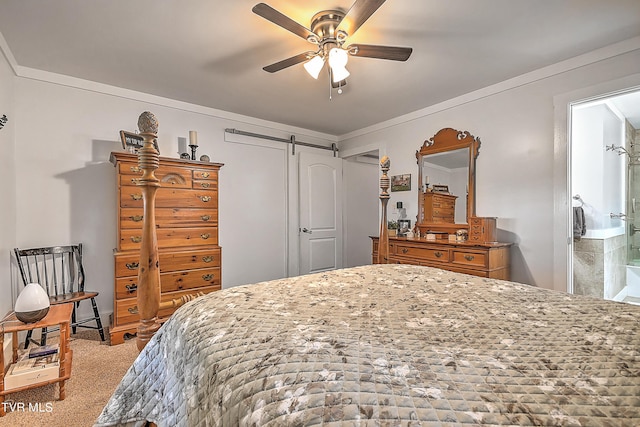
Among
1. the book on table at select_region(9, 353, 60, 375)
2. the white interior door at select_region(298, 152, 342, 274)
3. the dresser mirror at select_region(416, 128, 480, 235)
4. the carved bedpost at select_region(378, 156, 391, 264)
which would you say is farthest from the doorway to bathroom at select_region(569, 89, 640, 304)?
the book on table at select_region(9, 353, 60, 375)

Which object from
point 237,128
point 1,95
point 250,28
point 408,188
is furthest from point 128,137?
point 408,188

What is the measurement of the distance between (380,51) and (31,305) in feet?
8.96

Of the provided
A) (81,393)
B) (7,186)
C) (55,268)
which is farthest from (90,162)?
(81,393)

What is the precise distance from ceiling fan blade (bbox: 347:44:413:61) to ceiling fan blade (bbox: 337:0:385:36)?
126mm

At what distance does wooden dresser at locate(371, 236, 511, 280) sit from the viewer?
8.85ft

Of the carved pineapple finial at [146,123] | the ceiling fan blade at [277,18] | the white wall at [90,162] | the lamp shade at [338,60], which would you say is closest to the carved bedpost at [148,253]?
the carved pineapple finial at [146,123]

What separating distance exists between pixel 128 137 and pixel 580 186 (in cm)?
532

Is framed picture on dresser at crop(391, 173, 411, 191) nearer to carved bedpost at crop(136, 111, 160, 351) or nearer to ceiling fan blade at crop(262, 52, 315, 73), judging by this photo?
ceiling fan blade at crop(262, 52, 315, 73)

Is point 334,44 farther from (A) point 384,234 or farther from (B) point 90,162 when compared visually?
(B) point 90,162

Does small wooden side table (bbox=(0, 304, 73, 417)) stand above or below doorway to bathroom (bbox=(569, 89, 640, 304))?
below

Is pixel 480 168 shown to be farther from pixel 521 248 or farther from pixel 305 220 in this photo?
pixel 305 220

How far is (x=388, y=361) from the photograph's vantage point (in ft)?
2.33

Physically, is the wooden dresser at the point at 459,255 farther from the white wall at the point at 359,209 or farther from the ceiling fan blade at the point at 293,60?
the ceiling fan blade at the point at 293,60

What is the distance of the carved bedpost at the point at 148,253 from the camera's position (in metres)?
1.30
